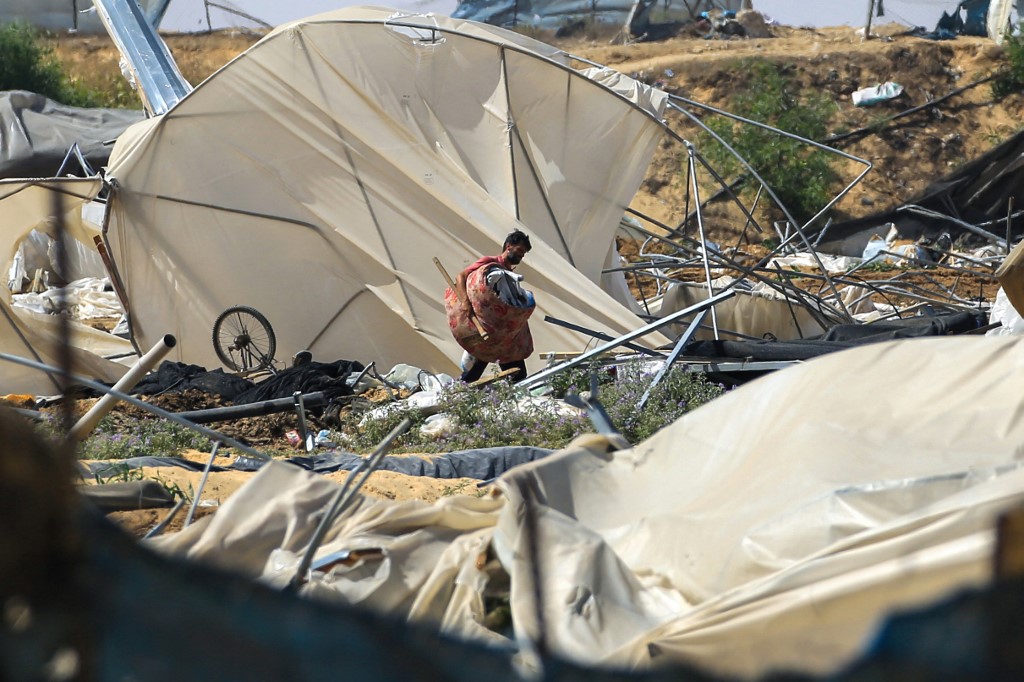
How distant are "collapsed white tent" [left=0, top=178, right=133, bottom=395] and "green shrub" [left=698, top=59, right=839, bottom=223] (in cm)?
1376

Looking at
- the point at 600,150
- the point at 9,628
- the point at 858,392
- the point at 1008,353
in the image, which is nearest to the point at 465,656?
the point at 9,628

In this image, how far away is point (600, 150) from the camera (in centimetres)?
1180

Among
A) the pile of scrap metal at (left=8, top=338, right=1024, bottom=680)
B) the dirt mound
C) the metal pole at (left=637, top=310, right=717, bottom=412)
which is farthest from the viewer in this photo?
the dirt mound

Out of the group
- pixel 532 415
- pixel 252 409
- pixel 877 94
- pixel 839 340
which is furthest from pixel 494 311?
pixel 877 94

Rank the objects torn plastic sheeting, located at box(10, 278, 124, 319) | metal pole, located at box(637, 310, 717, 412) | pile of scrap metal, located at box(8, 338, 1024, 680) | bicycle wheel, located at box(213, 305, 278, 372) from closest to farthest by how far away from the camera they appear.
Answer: pile of scrap metal, located at box(8, 338, 1024, 680)
metal pole, located at box(637, 310, 717, 412)
bicycle wheel, located at box(213, 305, 278, 372)
torn plastic sheeting, located at box(10, 278, 124, 319)

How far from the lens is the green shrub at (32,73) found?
86.0ft

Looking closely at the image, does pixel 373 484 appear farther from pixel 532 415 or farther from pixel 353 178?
pixel 353 178

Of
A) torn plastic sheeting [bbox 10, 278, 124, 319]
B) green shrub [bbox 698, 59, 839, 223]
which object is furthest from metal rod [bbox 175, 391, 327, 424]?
green shrub [bbox 698, 59, 839, 223]

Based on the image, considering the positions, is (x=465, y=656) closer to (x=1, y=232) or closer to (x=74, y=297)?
(x=1, y=232)

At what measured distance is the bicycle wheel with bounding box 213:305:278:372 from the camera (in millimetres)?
11062

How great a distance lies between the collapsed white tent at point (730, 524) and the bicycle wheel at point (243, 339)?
757 centimetres

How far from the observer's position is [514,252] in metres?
8.85

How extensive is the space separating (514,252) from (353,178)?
9.69 ft

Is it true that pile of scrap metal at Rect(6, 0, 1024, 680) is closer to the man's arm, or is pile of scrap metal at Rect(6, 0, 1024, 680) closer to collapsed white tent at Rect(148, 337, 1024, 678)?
collapsed white tent at Rect(148, 337, 1024, 678)
